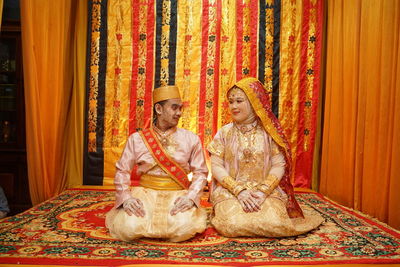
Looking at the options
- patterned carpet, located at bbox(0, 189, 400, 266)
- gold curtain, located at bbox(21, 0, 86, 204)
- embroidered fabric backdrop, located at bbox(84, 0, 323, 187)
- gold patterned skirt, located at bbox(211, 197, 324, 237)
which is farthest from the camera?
embroidered fabric backdrop, located at bbox(84, 0, 323, 187)

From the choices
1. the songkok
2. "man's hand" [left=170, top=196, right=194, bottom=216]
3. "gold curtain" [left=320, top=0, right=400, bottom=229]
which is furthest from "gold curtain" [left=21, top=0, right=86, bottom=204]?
"gold curtain" [left=320, top=0, right=400, bottom=229]

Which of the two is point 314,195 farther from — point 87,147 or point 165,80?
point 87,147

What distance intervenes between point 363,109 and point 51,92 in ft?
10.9

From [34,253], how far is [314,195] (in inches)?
127

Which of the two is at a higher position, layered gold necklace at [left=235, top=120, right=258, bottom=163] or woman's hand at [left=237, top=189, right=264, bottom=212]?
layered gold necklace at [left=235, top=120, right=258, bottom=163]

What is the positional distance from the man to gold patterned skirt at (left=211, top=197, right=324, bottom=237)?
0.55ft

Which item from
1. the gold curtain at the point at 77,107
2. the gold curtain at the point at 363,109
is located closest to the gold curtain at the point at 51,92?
the gold curtain at the point at 77,107

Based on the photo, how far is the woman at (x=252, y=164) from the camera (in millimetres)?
2893

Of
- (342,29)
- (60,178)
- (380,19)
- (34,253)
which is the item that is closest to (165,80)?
(60,178)

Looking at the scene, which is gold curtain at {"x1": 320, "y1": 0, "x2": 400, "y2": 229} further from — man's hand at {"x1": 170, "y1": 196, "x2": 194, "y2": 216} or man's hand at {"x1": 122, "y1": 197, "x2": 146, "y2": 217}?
man's hand at {"x1": 122, "y1": 197, "x2": 146, "y2": 217}

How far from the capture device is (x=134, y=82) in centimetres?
488

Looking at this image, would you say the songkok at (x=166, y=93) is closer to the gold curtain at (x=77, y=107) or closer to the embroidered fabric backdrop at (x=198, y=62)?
the embroidered fabric backdrop at (x=198, y=62)

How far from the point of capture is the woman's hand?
110 inches

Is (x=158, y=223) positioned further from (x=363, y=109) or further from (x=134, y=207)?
(x=363, y=109)
